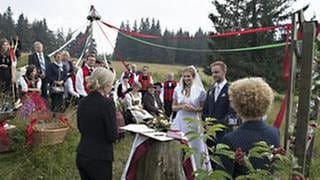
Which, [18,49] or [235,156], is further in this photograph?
[18,49]

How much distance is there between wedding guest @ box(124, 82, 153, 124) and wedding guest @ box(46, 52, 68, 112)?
1461 mm

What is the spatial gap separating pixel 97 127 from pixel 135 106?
574 cm

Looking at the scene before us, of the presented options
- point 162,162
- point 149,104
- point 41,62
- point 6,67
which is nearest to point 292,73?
point 162,162

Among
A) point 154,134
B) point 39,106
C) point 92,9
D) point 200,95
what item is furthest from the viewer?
point 92,9

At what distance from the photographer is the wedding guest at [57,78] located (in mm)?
9578

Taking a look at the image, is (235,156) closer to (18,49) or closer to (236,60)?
(18,49)

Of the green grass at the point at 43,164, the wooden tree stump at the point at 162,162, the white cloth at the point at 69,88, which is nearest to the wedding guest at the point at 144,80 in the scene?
the white cloth at the point at 69,88

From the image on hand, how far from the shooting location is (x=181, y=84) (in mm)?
6438

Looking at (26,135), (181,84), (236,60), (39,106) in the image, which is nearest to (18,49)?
(39,106)

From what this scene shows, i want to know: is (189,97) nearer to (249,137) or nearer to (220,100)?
(220,100)

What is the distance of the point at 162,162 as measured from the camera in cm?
575

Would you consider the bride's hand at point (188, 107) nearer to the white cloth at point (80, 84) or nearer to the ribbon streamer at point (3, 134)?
the ribbon streamer at point (3, 134)

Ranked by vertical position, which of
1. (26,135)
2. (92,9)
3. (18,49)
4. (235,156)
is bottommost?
(26,135)

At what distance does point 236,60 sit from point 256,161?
25034 millimetres
